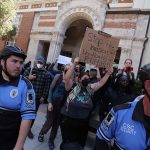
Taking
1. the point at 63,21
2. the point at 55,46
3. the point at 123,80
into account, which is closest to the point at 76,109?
the point at 123,80

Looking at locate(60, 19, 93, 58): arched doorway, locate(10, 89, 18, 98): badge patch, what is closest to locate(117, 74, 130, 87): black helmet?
locate(10, 89, 18, 98): badge patch

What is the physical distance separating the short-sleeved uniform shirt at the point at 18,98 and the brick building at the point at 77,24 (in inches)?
571

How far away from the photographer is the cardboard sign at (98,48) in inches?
196

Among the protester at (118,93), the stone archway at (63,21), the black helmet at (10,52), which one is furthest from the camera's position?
the stone archway at (63,21)

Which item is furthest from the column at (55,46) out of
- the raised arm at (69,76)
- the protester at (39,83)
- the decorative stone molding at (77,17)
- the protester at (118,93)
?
the raised arm at (69,76)

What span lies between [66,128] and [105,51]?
1.49m

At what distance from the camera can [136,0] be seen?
18312 millimetres

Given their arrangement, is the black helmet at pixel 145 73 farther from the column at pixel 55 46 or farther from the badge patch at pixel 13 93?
the column at pixel 55 46

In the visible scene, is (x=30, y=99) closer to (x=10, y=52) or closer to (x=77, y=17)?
(x=10, y=52)

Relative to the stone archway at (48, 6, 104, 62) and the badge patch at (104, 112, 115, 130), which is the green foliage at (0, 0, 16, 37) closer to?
the stone archway at (48, 6, 104, 62)

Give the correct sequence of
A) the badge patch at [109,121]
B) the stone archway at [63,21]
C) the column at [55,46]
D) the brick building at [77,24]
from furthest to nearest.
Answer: the column at [55,46], the stone archway at [63,21], the brick building at [77,24], the badge patch at [109,121]

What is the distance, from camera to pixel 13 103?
2.59m

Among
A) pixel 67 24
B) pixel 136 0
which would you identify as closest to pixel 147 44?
pixel 136 0

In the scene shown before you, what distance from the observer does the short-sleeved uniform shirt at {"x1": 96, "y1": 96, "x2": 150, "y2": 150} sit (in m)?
1.99
